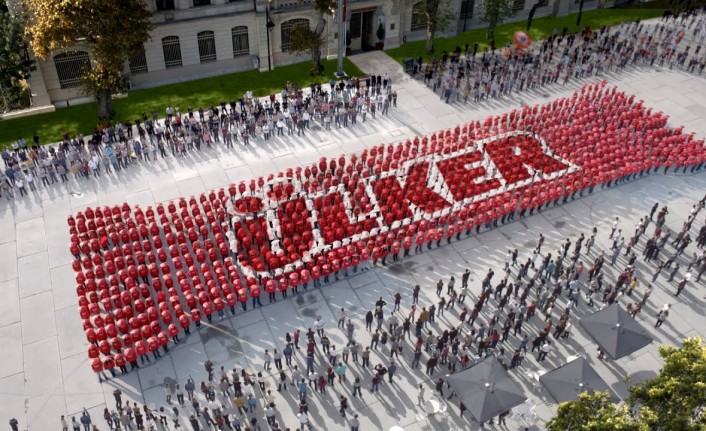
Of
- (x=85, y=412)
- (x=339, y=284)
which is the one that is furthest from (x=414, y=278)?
(x=85, y=412)

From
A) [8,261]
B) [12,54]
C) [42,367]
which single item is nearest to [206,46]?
[12,54]

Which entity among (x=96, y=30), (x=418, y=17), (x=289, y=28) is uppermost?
(x=96, y=30)

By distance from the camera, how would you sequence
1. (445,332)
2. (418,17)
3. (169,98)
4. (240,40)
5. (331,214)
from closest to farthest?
(445,332)
(331,214)
(169,98)
(240,40)
(418,17)

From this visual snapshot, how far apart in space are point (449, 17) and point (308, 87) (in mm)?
12492

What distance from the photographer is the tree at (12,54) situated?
3547 centimetres

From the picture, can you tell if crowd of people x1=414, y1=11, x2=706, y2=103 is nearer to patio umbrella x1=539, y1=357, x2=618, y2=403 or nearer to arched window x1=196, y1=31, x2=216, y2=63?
arched window x1=196, y1=31, x2=216, y2=63

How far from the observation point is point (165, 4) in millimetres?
40125

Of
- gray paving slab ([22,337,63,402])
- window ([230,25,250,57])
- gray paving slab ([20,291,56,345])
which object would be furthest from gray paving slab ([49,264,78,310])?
window ([230,25,250,57])

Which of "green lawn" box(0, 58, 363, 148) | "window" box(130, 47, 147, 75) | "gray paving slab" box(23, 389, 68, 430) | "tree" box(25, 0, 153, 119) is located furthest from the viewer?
"window" box(130, 47, 147, 75)

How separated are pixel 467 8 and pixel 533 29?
657 centimetres

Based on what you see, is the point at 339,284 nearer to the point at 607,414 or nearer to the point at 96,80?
the point at 607,414

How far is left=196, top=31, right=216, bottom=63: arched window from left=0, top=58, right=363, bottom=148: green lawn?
1500 mm

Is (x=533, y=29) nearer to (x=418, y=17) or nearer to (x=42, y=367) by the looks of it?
(x=418, y=17)

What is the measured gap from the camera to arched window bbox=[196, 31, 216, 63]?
42.5 m
